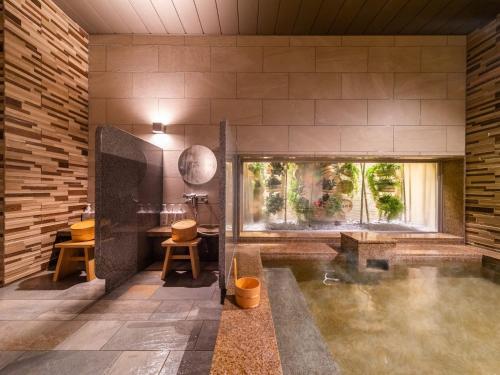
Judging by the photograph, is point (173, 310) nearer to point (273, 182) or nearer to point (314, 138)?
point (273, 182)

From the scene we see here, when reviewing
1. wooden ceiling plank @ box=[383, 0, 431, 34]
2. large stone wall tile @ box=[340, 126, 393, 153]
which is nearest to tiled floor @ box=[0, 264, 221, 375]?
large stone wall tile @ box=[340, 126, 393, 153]

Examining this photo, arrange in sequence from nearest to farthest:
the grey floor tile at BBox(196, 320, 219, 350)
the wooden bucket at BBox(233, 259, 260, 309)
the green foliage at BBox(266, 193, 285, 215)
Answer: the grey floor tile at BBox(196, 320, 219, 350) < the wooden bucket at BBox(233, 259, 260, 309) < the green foliage at BBox(266, 193, 285, 215)

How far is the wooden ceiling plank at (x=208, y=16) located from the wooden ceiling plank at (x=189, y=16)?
73 millimetres

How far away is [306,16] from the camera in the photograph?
3.64 metres

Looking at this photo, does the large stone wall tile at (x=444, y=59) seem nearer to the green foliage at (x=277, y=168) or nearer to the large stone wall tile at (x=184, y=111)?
the green foliage at (x=277, y=168)

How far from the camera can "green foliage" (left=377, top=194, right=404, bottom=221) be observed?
4656 mm

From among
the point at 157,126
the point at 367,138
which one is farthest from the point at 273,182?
the point at 157,126

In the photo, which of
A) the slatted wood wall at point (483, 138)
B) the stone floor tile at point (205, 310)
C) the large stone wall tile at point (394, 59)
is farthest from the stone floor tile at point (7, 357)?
the slatted wood wall at point (483, 138)

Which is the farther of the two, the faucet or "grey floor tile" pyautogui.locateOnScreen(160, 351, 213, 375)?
the faucet

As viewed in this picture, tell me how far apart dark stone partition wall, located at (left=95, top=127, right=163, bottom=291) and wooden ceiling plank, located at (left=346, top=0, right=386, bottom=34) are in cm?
400

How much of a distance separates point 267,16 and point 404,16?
7.30 ft

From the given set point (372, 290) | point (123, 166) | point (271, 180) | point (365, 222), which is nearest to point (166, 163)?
point (123, 166)

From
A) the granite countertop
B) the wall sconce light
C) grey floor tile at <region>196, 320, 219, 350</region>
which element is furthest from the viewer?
the wall sconce light

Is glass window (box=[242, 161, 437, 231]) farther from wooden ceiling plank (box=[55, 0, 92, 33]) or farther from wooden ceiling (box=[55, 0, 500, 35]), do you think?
wooden ceiling plank (box=[55, 0, 92, 33])
